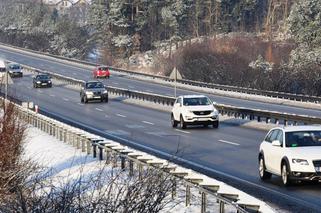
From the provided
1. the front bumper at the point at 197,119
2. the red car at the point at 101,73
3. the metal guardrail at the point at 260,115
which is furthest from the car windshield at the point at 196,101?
the red car at the point at 101,73

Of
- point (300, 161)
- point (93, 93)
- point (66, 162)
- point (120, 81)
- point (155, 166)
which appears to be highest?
point (155, 166)

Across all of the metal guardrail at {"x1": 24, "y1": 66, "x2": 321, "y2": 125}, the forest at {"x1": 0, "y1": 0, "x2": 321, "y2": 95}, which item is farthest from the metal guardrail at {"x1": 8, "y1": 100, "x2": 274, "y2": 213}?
the forest at {"x1": 0, "y1": 0, "x2": 321, "y2": 95}

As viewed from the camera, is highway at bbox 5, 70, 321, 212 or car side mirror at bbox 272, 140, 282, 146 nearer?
highway at bbox 5, 70, 321, 212

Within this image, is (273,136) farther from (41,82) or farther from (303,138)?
(41,82)

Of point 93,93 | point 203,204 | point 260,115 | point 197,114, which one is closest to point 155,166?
point 203,204

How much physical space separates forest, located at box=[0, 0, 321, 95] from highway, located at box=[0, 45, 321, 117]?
7.16 metres

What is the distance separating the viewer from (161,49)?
118625 millimetres

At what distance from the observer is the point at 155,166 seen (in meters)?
13.2

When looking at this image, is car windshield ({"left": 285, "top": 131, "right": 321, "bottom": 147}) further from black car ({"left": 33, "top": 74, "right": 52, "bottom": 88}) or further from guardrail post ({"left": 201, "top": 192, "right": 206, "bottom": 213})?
black car ({"left": 33, "top": 74, "right": 52, "bottom": 88})

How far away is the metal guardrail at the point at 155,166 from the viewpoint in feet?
39.8

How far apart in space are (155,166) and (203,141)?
16.0m

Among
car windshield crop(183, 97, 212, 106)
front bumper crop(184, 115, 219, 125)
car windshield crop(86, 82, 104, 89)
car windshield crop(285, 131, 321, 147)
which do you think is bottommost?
car windshield crop(86, 82, 104, 89)

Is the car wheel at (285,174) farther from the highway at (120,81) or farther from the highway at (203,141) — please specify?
the highway at (120,81)

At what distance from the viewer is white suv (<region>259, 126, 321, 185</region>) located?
1655cm
